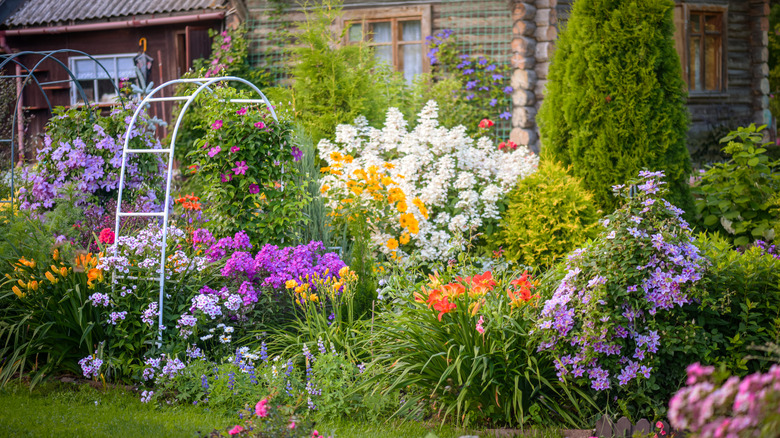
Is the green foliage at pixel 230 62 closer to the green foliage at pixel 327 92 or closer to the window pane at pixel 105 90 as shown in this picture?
the green foliage at pixel 327 92

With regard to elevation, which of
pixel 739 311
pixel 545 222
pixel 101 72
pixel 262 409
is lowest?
pixel 262 409

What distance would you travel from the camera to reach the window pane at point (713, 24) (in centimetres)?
1152

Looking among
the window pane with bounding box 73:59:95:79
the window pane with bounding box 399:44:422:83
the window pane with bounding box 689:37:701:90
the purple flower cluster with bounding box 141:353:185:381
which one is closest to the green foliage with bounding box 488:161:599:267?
the purple flower cluster with bounding box 141:353:185:381

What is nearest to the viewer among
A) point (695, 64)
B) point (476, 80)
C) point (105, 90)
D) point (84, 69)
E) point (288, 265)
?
point (288, 265)

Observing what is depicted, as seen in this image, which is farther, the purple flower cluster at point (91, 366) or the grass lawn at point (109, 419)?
the purple flower cluster at point (91, 366)

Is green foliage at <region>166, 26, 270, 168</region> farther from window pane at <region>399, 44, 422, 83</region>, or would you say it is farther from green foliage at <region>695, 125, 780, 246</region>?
green foliage at <region>695, 125, 780, 246</region>

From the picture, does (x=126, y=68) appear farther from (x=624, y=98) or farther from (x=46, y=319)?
(x=624, y=98)

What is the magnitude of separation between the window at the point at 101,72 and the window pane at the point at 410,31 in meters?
4.76

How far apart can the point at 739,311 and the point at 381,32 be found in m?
7.83

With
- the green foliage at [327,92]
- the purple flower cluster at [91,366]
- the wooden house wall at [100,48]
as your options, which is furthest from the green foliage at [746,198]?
the wooden house wall at [100,48]

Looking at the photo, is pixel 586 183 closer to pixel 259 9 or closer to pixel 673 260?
pixel 673 260

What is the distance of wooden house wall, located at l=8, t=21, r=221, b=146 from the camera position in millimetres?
11625

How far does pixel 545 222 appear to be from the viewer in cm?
533

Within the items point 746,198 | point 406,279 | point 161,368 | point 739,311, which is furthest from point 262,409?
point 746,198
